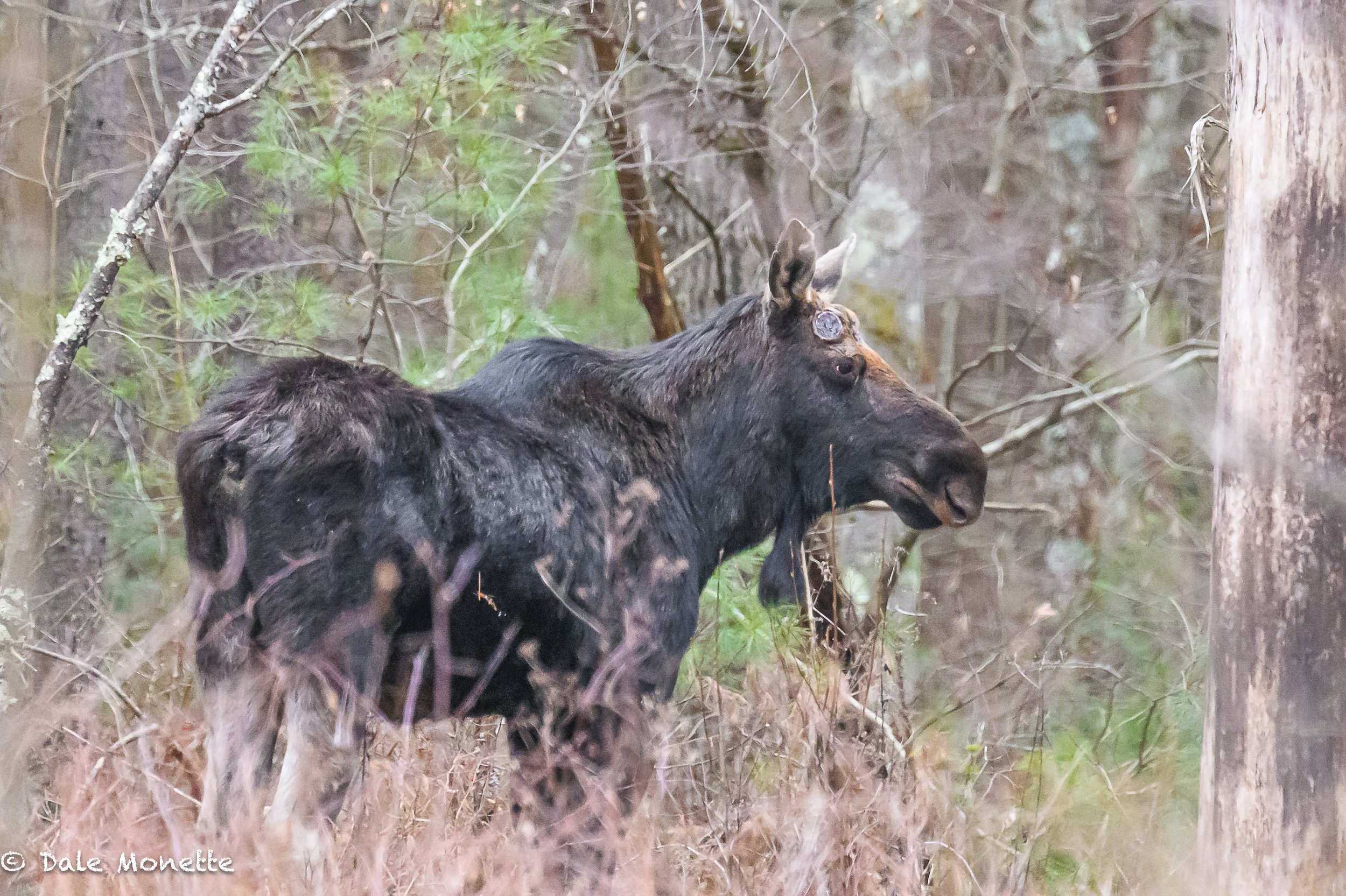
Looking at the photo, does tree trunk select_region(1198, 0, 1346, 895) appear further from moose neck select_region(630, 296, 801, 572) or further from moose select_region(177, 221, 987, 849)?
moose neck select_region(630, 296, 801, 572)

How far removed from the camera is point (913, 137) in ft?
32.7

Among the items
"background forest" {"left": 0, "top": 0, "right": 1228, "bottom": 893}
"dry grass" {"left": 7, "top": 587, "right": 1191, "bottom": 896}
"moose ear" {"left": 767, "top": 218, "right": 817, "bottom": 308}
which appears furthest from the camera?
"moose ear" {"left": 767, "top": 218, "right": 817, "bottom": 308}

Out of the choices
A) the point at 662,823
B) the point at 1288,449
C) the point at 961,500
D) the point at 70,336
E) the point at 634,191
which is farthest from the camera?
the point at 634,191

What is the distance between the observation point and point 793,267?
5238mm

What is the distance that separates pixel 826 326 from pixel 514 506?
5.17 ft

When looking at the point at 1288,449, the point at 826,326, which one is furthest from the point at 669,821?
the point at 1288,449

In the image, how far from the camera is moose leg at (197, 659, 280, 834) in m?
4.08

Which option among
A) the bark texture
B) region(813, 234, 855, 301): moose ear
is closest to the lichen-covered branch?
the bark texture

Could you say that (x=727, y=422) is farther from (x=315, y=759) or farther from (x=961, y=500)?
(x=315, y=759)

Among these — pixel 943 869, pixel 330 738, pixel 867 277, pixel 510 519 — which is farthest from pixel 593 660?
pixel 867 277

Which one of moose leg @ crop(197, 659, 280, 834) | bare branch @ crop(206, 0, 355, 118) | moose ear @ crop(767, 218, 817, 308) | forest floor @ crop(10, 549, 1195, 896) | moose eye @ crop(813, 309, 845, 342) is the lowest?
forest floor @ crop(10, 549, 1195, 896)

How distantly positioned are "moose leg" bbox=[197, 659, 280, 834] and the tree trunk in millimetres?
2878

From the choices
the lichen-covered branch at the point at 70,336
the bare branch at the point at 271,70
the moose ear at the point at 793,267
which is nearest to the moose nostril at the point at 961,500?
the moose ear at the point at 793,267

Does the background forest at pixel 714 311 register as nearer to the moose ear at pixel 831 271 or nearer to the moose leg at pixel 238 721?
the moose leg at pixel 238 721
